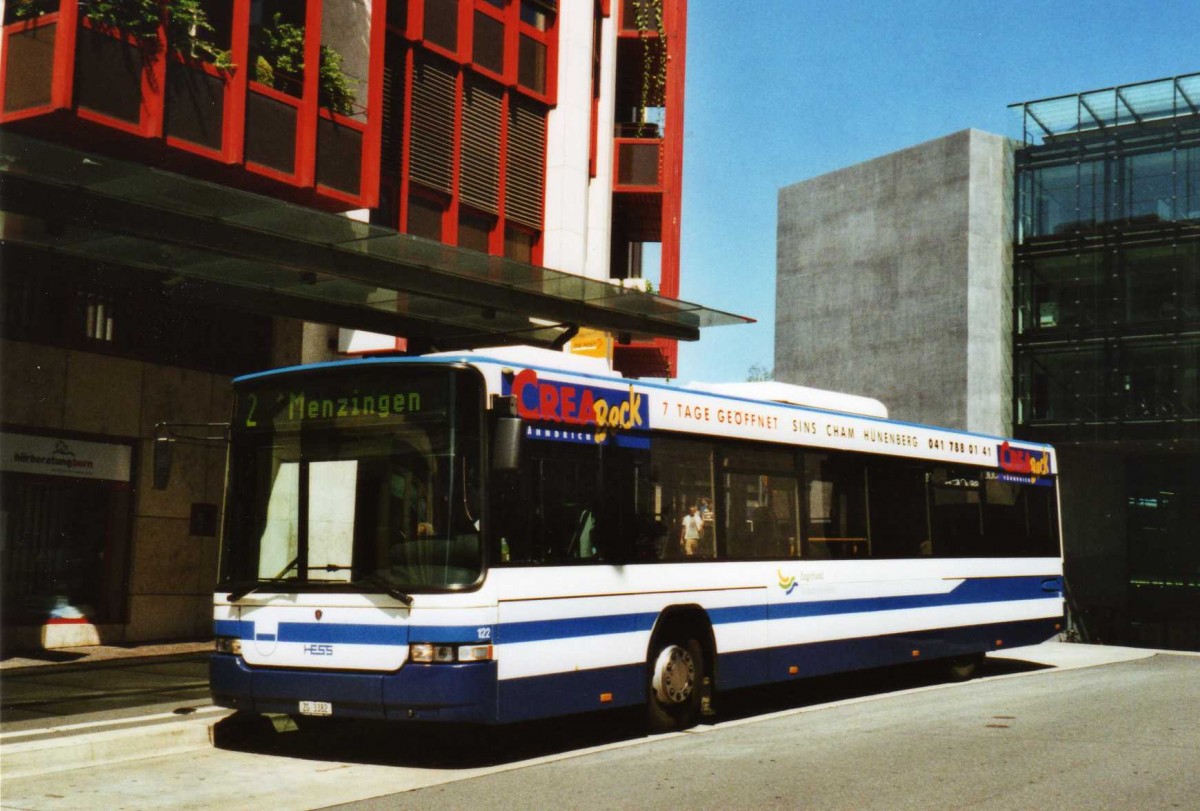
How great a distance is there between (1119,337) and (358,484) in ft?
135

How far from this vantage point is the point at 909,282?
53.1 metres

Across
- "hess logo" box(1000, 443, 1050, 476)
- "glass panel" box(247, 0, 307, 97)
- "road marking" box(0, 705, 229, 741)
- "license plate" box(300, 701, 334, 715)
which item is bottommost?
"road marking" box(0, 705, 229, 741)

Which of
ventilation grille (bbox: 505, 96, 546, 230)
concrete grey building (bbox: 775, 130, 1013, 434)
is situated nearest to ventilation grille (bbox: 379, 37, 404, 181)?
ventilation grille (bbox: 505, 96, 546, 230)

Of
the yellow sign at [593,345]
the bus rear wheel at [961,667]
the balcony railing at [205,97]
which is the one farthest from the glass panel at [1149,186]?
the balcony railing at [205,97]

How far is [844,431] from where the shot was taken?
14719mm

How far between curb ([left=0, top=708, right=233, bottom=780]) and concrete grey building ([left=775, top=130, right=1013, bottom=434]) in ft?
137

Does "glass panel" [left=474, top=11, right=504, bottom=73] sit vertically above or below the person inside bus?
above

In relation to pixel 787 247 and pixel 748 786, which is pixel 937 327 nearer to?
pixel 787 247

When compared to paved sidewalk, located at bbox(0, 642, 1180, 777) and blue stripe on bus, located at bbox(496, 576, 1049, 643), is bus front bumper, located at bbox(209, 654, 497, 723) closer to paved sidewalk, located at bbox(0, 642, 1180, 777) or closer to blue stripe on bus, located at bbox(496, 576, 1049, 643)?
blue stripe on bus, located at bbox(496, 576, 1049, 643)

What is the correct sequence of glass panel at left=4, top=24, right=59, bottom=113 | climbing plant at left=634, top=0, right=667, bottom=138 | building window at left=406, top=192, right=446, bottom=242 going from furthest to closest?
1. climbing plant at left=634, top=0, right=667, bottom=138
2. building window at left=406, top=192, right=446, bottom=242
3. glass panel at left=4, top=24, right=59, bottom=113

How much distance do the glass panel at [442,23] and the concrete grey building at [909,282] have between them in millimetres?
30963

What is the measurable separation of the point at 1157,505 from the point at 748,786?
157 feet

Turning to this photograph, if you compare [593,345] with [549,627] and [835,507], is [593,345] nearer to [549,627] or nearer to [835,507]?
[835,507]

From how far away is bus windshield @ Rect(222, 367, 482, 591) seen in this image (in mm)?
9922
